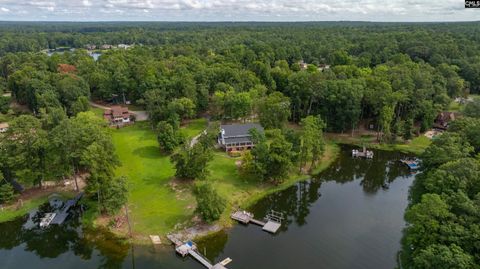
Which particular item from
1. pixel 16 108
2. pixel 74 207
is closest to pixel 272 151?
pixel 74 207

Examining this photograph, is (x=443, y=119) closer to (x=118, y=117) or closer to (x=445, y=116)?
(x=445, y=116)

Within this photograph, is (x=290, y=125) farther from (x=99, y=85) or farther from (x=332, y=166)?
(x=99, y=85)

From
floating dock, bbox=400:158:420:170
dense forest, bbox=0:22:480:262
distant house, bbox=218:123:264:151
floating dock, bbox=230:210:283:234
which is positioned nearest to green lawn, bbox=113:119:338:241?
floating dock, bbox=230:210:283:234

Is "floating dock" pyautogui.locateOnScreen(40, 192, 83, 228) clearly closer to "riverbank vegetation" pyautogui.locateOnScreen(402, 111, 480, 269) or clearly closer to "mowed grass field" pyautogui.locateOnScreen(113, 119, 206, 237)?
"mowed grass field" pyautogui.locateOnScreen(113, 119, 206, 237)

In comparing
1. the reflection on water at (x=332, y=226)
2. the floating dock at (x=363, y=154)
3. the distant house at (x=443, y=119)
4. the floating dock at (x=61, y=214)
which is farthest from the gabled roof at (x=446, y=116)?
the floating dock at (x=61, y=214)

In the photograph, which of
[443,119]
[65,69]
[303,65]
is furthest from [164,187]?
[303,65]

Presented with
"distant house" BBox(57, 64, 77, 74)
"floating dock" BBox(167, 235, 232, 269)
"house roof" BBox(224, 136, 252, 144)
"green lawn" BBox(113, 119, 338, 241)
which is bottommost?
"floating dock" BBox(167, 235, 232, 269)

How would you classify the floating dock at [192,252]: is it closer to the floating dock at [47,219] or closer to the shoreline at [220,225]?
the shoreline at [220,225]
